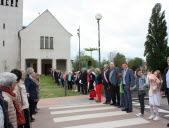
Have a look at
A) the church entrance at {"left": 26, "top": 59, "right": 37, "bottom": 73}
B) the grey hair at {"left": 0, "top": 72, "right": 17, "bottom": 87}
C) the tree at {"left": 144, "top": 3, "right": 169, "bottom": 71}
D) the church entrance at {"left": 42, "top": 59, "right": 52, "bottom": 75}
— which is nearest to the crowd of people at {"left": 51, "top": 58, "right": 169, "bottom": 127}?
the grey hair at {"left": 0, "top": 72, "right": 17, "bottom": 87}

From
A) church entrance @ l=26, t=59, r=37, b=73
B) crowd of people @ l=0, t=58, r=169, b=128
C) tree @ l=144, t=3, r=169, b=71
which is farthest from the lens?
tree @ l=144, t=3, r=169, b=71

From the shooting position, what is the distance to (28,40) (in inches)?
1610

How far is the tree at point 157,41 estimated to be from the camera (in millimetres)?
54531

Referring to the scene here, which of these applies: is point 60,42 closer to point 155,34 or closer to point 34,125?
point 155,34

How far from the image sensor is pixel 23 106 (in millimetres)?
5020

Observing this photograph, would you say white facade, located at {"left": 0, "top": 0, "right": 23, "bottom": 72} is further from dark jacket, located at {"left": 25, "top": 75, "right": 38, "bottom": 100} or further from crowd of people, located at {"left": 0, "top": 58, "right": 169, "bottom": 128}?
dark jacket, located at {"left": 25, "top": 75, "right": 38, "bottom": 100}

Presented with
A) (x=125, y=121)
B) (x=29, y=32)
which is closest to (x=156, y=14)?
(x=29, y=32)

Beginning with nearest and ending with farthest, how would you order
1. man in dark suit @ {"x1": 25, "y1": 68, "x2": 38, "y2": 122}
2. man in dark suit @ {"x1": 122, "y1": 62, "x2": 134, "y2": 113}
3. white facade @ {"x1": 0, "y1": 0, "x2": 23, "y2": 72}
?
man in dark suit @ {"x1": 25, "y1": 68, "x2": 38, "y2": 122} → man in dark suit @ {"x1": 122, "y1": 62, "x2": 134, "y2": 113} → white facade @ {"x1": 0, "y1": 0, "x2": 23, "y2": 72}

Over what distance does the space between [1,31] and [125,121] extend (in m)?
39.5

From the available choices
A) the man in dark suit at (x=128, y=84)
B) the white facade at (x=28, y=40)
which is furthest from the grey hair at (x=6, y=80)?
the white facade at (x=28, y=40)

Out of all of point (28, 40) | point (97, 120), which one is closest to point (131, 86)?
point (97, 120)

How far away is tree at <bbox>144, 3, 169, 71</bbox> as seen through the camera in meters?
54.5

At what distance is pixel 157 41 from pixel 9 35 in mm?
38512

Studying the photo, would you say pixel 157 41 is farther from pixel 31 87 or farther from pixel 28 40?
pixel 31 87
